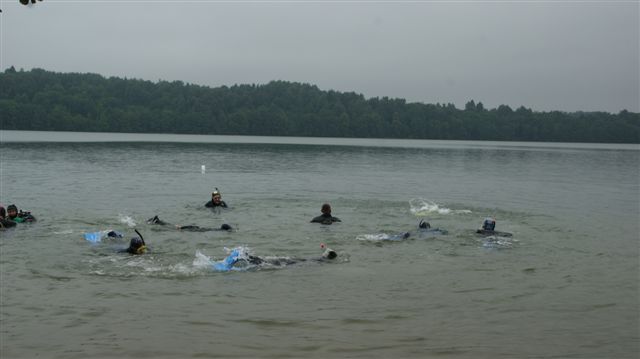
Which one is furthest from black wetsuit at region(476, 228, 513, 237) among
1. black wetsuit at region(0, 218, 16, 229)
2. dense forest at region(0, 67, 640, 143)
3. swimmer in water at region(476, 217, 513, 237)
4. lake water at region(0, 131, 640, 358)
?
dense forest at region(0, 67, 640, 143)

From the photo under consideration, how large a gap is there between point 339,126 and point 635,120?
9270 cm

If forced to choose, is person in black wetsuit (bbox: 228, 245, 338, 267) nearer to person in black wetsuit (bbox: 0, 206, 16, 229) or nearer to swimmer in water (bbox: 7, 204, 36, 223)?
person in black wetsuit (bbox: 0, 206, 16, 229)

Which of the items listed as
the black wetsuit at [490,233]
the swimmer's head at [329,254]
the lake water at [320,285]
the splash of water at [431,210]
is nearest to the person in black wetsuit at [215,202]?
the lake water at [320,285]

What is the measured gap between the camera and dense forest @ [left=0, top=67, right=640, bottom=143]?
14338 cm

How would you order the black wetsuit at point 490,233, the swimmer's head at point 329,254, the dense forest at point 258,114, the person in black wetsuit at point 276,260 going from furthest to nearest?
the dense forest at point 258,114 < the black wetsuit at point 490,233 < the swimmer's head at point 329,254 < the person in black wetsuit at point 276,260

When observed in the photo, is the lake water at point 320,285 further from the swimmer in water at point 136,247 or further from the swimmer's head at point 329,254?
the swimmer's head at point 329,254

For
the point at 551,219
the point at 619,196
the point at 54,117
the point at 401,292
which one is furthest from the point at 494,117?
the point at 401,292

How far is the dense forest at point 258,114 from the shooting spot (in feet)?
470

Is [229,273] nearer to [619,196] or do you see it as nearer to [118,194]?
[118,194]

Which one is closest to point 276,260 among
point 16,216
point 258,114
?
point 16,216

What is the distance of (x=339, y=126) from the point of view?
168500 millimetres

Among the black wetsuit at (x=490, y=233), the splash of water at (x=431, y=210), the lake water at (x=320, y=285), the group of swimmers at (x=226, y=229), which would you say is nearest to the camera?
the lake water at (x=320, y=285)

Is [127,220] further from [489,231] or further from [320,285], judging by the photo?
[489,231]

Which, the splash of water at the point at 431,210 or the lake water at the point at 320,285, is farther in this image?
the splash of water at the point at 431,210
